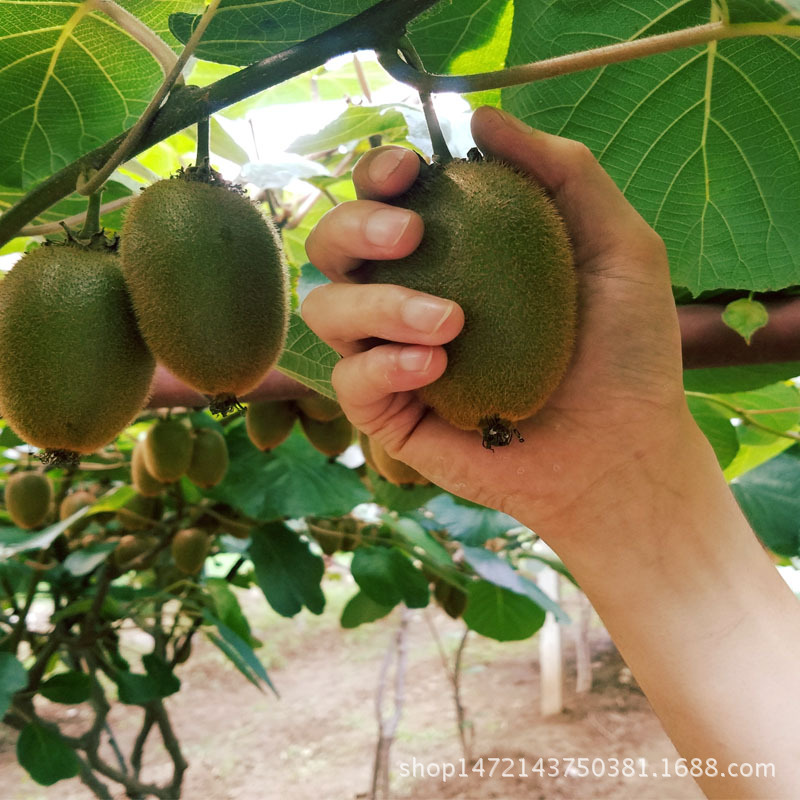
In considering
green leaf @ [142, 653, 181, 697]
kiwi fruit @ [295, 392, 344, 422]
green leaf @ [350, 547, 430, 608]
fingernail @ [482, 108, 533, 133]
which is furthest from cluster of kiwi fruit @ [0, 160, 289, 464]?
green leaf @ [142, 653, 181, 697]

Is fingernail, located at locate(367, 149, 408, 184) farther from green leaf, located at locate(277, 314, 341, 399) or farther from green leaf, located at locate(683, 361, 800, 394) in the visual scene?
green leaf, located at locate(683, 361, 800, 394)

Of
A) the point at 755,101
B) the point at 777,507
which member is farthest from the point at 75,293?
the point at 777,507

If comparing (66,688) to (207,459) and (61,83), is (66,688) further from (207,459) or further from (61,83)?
(61,83)

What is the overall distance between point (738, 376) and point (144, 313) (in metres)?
1.18

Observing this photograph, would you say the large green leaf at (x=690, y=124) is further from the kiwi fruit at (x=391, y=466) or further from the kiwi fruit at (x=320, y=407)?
the kiwi fruit at (x=320, y=407)

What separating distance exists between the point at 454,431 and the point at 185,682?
6.26 m

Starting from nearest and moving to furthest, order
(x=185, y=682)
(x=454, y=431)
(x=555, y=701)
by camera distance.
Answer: (x=454, y=431) → (x=555, y=701) → (x=185, y=682)

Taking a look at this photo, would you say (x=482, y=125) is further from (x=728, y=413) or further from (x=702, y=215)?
(x=728, y=413)

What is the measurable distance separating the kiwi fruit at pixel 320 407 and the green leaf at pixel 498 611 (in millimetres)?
1279

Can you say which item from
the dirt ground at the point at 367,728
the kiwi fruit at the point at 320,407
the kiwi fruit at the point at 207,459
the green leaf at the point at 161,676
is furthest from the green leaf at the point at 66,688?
the dirt ground at the point at 367,728

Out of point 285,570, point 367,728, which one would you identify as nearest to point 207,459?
point 285,570

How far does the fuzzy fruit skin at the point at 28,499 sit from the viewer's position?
6.53 feet

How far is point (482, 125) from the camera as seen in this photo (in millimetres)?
667

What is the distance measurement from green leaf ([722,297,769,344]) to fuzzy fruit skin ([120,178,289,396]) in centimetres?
65
